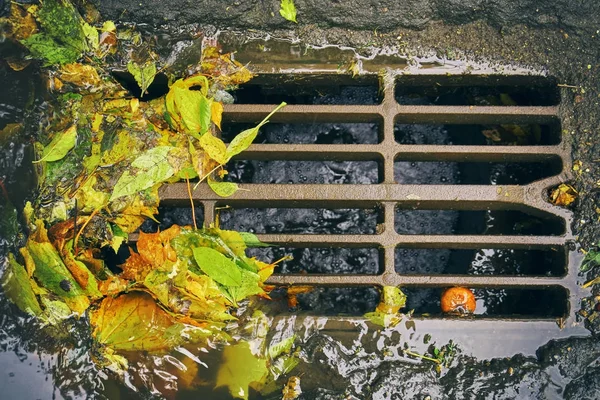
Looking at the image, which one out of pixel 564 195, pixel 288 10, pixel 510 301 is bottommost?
pixel 510 301

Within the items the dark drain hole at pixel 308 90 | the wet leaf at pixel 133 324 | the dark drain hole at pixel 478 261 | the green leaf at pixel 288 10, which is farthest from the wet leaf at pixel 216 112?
the dark drain hole at pixel 478 261

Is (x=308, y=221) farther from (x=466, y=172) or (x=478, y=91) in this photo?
(x=478, y=91)

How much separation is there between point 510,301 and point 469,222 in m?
0.37

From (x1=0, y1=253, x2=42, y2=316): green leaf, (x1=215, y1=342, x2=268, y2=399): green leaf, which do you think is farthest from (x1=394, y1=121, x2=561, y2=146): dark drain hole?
(x1=0, y1=253, x2=42, y2=316): green leaf

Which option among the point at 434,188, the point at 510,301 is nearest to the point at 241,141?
the point at 434,188

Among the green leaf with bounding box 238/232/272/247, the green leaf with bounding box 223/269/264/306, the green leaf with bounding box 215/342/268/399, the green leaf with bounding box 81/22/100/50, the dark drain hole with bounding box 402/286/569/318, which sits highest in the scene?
the green leaf with bounding box 81/22/100/50

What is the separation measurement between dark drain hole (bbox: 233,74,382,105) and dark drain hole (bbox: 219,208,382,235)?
471mm

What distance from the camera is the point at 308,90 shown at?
90.1 inches

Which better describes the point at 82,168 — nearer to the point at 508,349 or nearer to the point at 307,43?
the point at 307,43

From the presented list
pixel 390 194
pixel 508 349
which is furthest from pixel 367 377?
pixel 390 194

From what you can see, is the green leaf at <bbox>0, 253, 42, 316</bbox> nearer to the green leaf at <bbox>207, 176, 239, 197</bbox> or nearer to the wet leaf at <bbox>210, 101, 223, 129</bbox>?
the green leaf at <bbox>207, 176, 239, 197</bbox>

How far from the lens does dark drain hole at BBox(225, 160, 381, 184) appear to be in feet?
8.19

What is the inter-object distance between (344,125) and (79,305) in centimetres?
130

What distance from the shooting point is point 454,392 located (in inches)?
74.9
